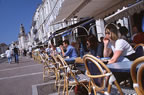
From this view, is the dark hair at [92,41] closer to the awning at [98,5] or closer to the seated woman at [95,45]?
the seated woman at [95,45]

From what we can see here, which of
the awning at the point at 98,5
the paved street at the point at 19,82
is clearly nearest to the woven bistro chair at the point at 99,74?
the paved street at the point at 19,82

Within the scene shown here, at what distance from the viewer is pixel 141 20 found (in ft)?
35.3

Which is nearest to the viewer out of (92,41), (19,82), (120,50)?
(120,50)

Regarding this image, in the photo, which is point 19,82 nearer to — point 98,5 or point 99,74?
point 98,5

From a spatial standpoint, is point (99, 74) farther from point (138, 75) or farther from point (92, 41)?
point (92, 41)

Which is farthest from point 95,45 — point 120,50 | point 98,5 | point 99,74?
point 98,5

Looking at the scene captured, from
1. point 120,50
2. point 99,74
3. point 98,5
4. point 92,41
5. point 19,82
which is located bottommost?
point 19,82

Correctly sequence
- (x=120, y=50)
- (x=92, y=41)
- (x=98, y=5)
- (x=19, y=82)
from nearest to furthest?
(x=120, y=50) < (x=92, y=41) < (x=98, y=5) < (x=19, y=82)

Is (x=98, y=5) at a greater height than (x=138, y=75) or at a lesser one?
greater

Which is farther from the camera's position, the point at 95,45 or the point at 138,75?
the point at 95,45

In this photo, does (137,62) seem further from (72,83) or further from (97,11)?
(97,11)

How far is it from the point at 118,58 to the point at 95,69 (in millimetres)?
1007

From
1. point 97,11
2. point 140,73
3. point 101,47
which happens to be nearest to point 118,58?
point 101,47

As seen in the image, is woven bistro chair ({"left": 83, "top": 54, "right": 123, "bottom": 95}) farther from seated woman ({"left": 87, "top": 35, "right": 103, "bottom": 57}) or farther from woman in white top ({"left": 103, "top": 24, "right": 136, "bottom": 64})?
seated woman ({"left": 87, "top": 35, "right": 103, "bottom": 57})
